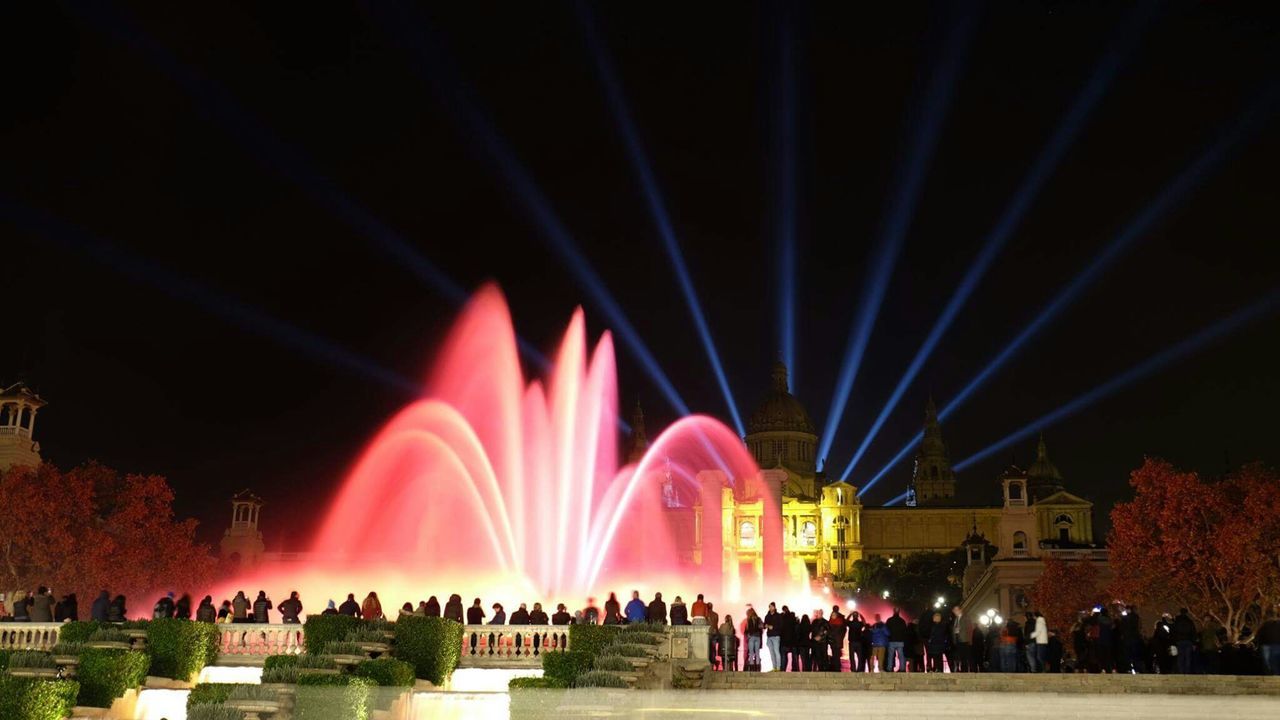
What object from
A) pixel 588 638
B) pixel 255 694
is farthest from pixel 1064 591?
pixel 255 694

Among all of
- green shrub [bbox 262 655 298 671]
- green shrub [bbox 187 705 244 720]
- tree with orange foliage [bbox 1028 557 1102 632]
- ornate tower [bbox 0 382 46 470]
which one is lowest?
green shrub [bbox 187 705 244 720]

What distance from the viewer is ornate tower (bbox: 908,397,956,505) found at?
6713 inches

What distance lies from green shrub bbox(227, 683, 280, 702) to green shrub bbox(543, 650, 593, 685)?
469cm

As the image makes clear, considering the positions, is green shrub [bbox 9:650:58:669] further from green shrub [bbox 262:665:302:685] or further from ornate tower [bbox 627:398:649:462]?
ornate tower [bbox 627:398:649:462]

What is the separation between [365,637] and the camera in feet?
71.8

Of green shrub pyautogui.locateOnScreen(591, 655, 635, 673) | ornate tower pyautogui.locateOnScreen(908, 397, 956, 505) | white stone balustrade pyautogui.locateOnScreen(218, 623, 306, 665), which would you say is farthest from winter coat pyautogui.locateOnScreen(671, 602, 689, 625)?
ornate tower pyautogui.locateOnScreen(908, 397, 956, 505)

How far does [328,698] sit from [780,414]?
139 meters

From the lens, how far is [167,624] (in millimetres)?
22281

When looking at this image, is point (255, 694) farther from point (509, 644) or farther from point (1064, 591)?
point (1064, 591)

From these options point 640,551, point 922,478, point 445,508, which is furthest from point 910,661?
point 922,478

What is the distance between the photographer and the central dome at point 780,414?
155m

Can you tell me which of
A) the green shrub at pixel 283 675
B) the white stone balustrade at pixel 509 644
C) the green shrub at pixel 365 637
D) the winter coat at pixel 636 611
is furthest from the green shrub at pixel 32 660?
the winter coat at pixel 636 611

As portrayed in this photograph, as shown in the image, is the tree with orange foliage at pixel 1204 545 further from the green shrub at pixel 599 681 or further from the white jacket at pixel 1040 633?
the green shrub at pixel 599 681

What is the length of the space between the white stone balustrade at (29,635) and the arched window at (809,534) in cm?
12882
